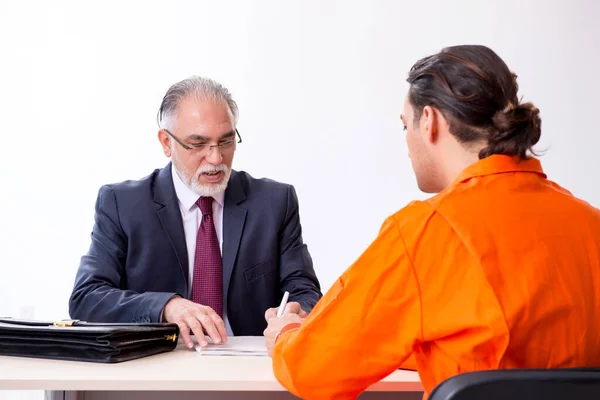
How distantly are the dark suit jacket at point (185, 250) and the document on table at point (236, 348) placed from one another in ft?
1.46

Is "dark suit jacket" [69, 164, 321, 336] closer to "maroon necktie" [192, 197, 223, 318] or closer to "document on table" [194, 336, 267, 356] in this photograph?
"maroon necktie" [192, 197, 223, 318]

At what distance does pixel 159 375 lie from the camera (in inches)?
64.7

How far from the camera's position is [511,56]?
4426 millimetres

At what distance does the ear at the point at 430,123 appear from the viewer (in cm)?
156

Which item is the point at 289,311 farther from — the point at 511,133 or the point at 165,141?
the point at 165,141

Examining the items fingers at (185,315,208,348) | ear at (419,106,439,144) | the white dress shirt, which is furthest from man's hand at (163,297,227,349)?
ear at (419,106,439,144)

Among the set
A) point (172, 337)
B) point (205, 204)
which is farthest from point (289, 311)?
point (205, 204)

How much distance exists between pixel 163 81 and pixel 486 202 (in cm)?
315

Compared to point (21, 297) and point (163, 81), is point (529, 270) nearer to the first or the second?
point (163, 81)

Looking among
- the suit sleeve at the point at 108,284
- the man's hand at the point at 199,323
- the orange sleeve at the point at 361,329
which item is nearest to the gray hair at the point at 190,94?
the suit sleeve at the point at 108,284

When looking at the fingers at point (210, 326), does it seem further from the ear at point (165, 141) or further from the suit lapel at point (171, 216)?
the ear at point (165, 141)

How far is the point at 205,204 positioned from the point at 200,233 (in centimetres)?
12

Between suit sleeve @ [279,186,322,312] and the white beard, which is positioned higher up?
the white beard

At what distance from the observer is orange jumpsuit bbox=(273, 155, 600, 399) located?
4.48 feet
